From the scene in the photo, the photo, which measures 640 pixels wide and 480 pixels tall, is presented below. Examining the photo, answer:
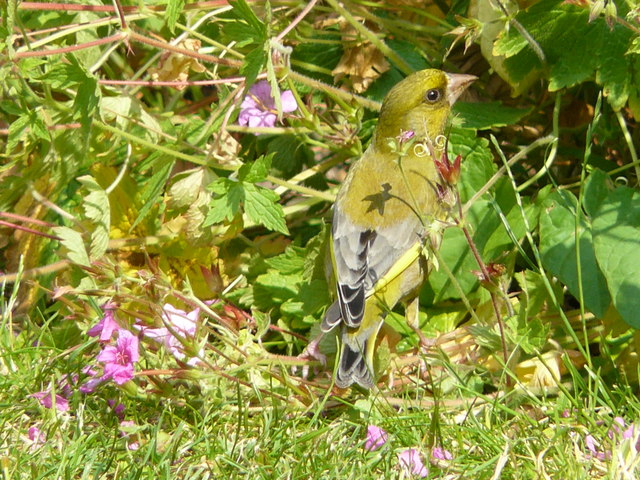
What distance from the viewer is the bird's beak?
11.6ft

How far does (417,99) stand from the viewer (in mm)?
3553

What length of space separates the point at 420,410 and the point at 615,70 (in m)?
1.34

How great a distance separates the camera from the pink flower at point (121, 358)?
9.06ft

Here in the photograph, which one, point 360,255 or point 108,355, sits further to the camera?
point 360,255

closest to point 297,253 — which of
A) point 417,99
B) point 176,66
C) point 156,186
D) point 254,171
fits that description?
point 254,171

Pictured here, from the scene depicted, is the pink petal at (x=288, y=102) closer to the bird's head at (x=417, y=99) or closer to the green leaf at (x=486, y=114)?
the bird's head at (x=417, y=99)

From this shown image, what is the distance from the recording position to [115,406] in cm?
286

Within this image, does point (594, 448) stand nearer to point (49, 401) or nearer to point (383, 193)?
point (383, 193)

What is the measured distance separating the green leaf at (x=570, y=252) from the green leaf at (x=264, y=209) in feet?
2.75

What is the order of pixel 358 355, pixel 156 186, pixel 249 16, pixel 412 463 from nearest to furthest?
pixel 412 463
pixel 249 16
pixel 358 355
pixel 156 186

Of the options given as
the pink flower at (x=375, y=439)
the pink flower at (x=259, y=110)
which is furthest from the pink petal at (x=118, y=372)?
the pink flower at (x=259, y=110)

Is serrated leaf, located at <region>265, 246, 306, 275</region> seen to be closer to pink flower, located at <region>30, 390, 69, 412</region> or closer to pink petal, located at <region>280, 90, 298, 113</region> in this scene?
pink petal, located at <region>280, 90, 298, 113</region>

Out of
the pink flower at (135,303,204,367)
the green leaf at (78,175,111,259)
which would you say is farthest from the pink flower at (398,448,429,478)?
the green leaf at (78,175,111,259)

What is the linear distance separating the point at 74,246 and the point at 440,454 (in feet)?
4.00
